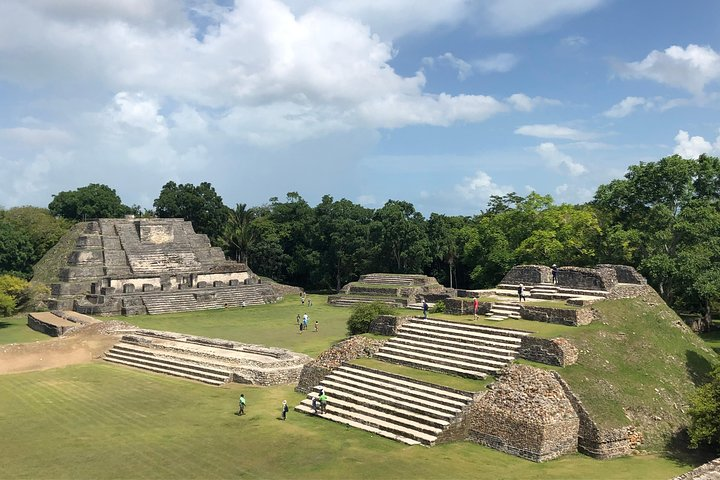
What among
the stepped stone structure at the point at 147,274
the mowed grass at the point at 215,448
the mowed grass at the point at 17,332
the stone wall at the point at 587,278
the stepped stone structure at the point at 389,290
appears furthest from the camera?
the stepped stone structure at the point at 389,290

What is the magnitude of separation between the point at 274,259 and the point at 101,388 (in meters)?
37.9

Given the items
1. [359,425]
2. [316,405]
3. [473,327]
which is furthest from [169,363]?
[473,327]

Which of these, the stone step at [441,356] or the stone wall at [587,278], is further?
the stone wall at [587,278]

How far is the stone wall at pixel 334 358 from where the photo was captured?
18.9 m

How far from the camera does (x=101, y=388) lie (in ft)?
66.1

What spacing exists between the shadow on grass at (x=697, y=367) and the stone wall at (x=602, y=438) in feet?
15.5

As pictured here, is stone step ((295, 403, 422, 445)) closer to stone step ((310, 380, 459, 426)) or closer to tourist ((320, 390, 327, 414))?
tourist ((320, 390, 327, 414))

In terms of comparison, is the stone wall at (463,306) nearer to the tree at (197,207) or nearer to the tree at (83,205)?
the tree at (197,207)

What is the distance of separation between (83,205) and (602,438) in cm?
6337

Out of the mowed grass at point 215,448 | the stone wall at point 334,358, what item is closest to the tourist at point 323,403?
the mowed grass at point 215,448

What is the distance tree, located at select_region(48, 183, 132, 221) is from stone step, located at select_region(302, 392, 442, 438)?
55739 mm

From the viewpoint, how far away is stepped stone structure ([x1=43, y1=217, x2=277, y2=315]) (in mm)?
39188

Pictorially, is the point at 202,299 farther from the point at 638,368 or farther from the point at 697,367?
the point at 697,367

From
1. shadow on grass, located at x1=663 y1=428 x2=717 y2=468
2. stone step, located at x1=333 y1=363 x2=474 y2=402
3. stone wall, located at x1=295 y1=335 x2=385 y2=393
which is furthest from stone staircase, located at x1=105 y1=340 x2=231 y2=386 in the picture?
shadow on grass, located at x1=663 y1=428 x2=717 y2=468
